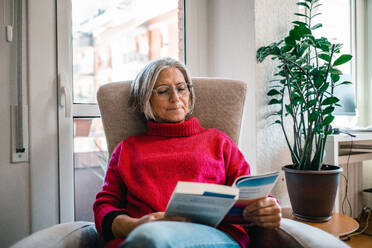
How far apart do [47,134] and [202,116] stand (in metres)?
0.74

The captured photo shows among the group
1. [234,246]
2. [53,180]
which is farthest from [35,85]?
[234,246]

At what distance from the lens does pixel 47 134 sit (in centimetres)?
140

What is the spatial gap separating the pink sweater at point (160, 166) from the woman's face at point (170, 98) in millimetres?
43

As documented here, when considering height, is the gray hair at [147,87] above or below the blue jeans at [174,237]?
above

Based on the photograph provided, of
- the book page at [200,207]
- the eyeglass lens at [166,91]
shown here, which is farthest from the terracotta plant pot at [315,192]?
the book page at [200,207]

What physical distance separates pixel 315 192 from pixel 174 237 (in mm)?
1092

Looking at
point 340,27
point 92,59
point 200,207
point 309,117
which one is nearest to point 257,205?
point 200,207

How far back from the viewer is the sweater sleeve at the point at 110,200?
3.13 feet

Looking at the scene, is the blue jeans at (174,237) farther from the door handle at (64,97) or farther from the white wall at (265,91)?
the white wall at (265,91)

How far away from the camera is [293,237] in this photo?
79 cm

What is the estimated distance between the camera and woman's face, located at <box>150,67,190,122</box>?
3.81 ft

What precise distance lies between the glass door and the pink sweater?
0.46 meters

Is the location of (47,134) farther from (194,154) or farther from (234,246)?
(234,246)

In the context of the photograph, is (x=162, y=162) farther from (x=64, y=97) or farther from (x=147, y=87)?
(x=64, y=97)
